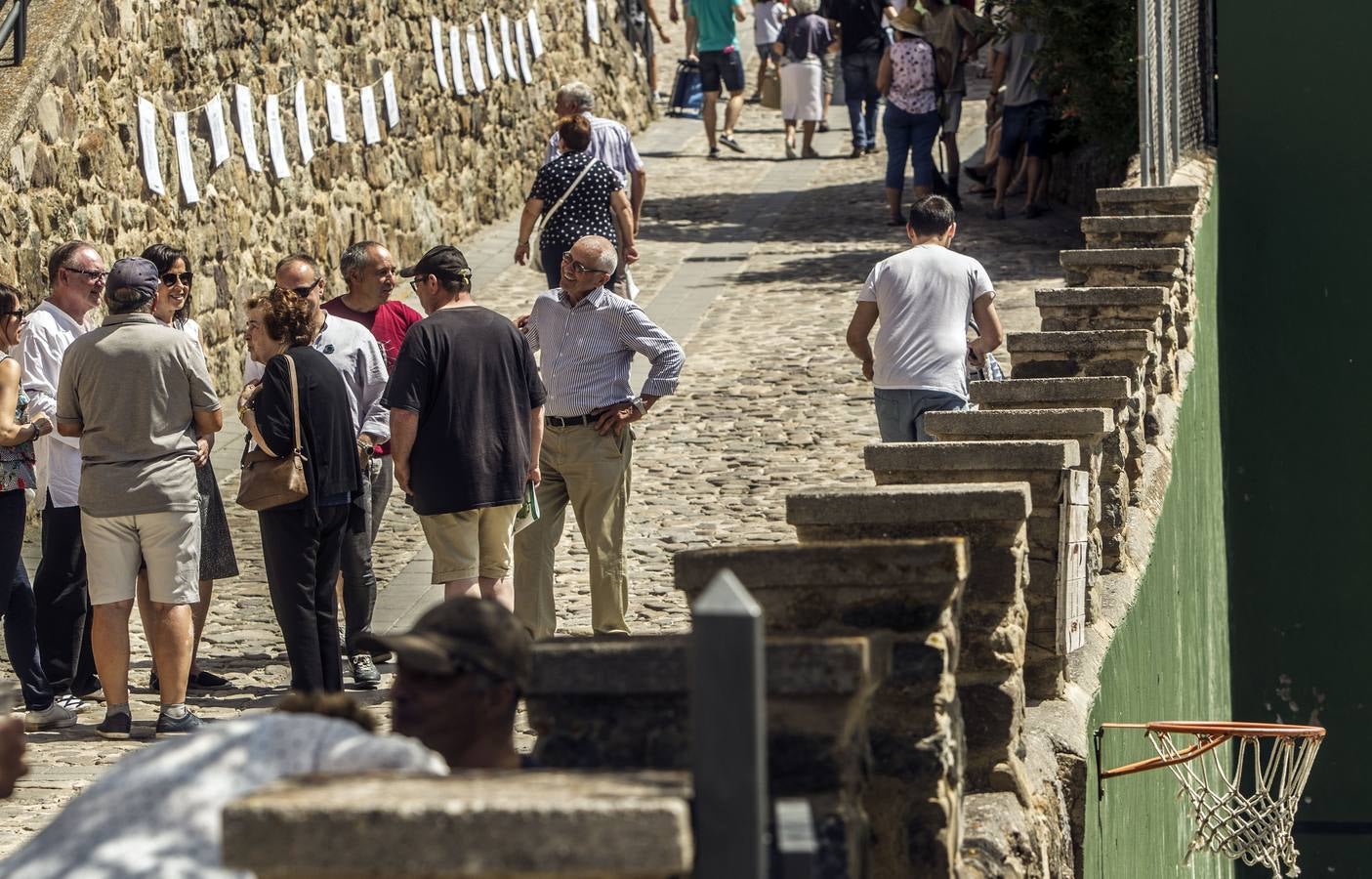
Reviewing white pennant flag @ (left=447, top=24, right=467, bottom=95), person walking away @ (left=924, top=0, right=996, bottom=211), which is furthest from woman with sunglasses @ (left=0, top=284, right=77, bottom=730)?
person walking away @ (left=924, top=0, right=996, bottom=211)

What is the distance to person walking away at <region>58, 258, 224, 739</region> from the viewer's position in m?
6.29

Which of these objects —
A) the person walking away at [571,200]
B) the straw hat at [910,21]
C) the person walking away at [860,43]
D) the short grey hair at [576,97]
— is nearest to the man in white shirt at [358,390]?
the person walking away at [571,200]

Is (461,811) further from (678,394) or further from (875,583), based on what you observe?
(678,394)

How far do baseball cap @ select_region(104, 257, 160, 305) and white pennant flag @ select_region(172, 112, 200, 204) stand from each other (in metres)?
5.22

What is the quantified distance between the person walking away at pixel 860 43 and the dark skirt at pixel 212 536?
13680 mm

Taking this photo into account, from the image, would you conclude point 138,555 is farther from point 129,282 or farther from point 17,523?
point 129,282

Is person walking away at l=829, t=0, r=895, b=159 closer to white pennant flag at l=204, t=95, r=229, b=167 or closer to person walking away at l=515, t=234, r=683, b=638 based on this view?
white pennant flag at l=204, t=95, r=229, b=167

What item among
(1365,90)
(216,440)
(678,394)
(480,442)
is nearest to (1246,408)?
(1365,90)

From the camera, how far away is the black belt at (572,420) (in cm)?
716

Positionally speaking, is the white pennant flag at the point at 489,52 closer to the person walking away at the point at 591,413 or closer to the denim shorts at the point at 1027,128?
the denim shorts at the point at 1027,128

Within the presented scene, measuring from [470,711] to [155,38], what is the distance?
9.41 metres

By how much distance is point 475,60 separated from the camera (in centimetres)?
1697

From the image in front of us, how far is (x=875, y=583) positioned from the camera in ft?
10.5

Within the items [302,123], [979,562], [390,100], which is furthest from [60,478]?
[390,100]
